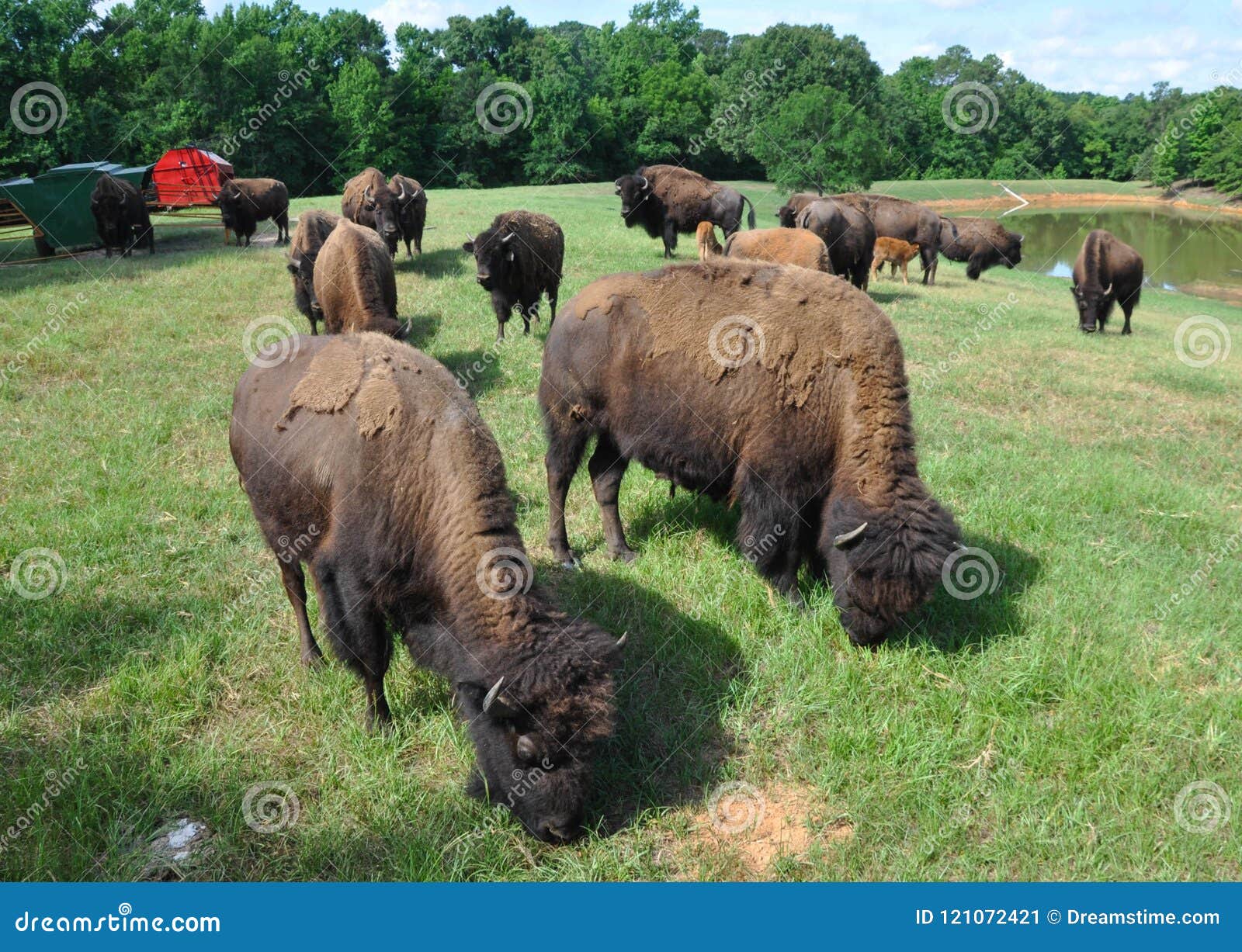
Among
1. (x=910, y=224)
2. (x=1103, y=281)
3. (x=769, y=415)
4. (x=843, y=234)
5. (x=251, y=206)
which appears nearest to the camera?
(x=769, y=415)

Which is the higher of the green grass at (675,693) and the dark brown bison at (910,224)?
the dark brown bison at (910,224)

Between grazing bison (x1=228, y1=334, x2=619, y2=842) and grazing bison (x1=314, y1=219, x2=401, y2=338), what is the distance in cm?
332

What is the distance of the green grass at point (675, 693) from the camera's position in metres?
3.74

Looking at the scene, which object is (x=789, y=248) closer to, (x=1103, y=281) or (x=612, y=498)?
(x=1103, y=281)

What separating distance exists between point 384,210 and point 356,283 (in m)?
8.44

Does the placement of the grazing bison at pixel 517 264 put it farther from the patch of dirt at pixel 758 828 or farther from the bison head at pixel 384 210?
the patch of dirt at pixel 758 828

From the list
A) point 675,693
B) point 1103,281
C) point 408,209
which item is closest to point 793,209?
point 1103,281

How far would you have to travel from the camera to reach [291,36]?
4622cm

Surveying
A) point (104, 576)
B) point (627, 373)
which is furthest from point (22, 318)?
point (627, 373)

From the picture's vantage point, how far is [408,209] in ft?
58.9

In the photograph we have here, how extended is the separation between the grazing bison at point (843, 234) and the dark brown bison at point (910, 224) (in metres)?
5.97

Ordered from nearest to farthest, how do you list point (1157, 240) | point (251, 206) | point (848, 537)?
1. point (848, 537)
2. point (251, 206)
3. point (1157, 240)

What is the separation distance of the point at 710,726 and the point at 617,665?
3.41ft

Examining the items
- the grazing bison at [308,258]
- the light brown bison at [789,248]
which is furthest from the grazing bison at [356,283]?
the light brown bison at [789,248]
